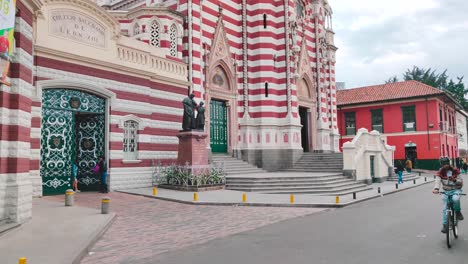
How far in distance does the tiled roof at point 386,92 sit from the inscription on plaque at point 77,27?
2873cm

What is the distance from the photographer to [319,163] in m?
22.2

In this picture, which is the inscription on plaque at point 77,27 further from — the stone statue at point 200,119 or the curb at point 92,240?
the curb at point 92,240

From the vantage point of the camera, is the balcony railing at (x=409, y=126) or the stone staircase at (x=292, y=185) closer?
the stone staircase at (x=292, y=185)

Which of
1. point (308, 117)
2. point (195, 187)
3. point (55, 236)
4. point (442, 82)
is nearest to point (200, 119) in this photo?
point (195, 187)

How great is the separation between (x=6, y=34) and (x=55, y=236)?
13.9 ft

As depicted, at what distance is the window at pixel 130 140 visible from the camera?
16.2 m

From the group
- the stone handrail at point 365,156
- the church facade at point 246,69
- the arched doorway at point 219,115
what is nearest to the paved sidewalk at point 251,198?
the stone handrail at point 365,156

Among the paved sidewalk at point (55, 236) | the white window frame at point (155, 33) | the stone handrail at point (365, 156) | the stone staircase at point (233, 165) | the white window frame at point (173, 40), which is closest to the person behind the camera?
the paved sidewalk at point (55, 236)

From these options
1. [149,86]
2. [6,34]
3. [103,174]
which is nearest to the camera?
[6,34]

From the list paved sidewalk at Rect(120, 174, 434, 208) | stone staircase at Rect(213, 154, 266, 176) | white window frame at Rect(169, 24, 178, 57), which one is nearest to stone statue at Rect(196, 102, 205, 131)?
paved sidewalk at Rect(120, 174, 434, 208)

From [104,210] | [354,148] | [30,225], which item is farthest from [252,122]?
[30,225]

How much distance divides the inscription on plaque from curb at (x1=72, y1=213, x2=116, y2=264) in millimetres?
8190

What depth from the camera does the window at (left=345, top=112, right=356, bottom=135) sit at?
3890 cm

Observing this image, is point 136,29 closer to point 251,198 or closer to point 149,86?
point 149,86
